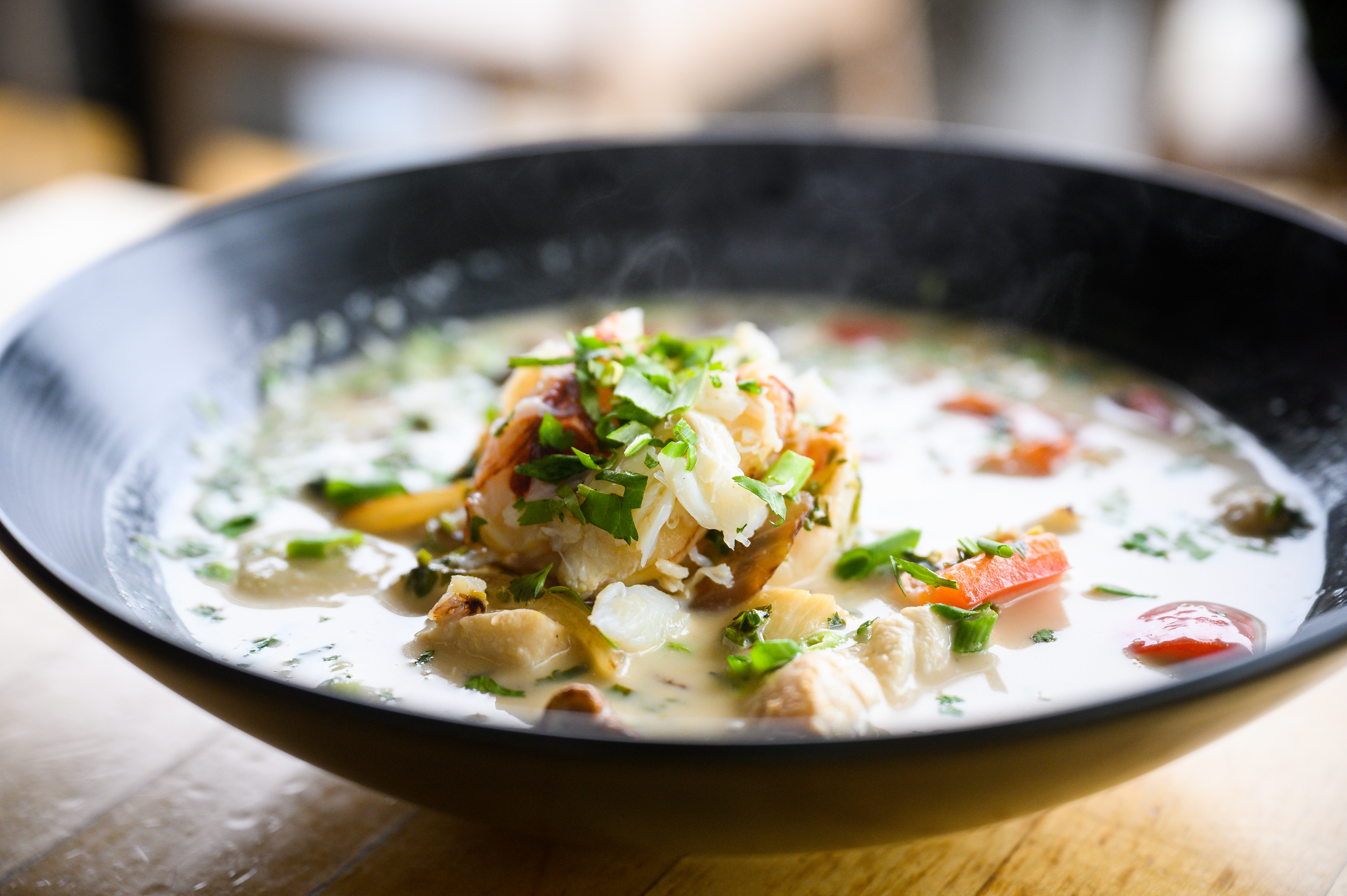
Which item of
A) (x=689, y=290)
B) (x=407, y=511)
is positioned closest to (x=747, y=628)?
(x=407, y=511)

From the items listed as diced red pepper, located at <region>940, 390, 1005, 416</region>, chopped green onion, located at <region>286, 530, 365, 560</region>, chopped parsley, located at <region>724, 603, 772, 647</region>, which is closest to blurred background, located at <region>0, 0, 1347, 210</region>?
diced red pepper, located at <region>940, 390, 1005, 416</region>

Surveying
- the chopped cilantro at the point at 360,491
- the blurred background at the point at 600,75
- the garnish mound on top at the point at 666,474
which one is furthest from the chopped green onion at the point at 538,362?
the blurred background at the point at 600,75

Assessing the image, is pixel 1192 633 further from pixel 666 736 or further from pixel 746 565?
pixel 666 736

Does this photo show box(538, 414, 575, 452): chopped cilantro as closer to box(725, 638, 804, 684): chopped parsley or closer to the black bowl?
box(725, 638, 804, 684): chopped parsley

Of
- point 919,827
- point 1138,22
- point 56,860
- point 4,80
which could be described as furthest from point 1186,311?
point 4,80

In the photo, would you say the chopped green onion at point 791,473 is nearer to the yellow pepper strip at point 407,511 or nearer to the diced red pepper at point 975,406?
the yellow pepper strip at point 407,511
